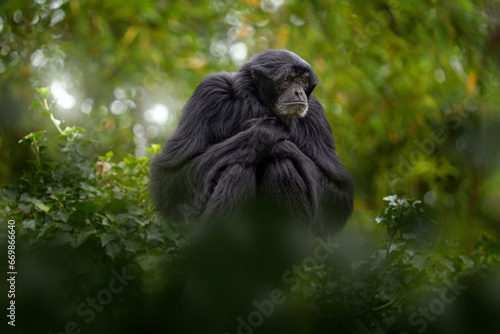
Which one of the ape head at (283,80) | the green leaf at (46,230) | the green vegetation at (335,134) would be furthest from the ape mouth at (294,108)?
the green leaf at (46,230)

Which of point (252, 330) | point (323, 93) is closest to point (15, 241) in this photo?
point (252, 330)

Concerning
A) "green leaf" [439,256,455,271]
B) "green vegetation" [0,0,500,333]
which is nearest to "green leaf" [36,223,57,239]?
"green vegetation" [0,0,500,333]

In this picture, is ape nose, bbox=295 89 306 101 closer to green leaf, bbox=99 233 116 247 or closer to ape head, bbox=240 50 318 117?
ape head, bbox=240 50 318 117

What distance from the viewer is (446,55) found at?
7684mm

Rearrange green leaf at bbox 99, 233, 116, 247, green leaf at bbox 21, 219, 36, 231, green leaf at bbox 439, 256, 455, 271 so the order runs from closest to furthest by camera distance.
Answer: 1. green leaf at bbox 99, 233, 116, 247
2. green leaf at bbox 21, 219, 36, 231
3. green leaf at bbox 439, 256, 455, 271

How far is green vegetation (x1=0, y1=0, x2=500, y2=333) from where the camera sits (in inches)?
141

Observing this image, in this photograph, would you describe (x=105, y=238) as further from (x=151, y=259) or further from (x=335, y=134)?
(x=335, y=134)

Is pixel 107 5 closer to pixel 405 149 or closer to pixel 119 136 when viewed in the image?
pixel 119 136

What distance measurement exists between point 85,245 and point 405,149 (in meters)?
5.92

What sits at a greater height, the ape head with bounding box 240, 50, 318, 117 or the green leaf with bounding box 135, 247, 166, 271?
the ape head with bounding box 240, 50, 318, 117

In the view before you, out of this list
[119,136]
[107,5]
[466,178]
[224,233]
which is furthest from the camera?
[466,178]

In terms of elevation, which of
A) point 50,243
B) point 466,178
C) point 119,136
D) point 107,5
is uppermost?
point 50,243

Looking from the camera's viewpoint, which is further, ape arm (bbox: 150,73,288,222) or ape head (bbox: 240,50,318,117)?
ape head (bbox: 240,50,318,117)

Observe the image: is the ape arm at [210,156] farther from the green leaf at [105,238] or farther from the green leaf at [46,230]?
the green leaf at [46,230]
